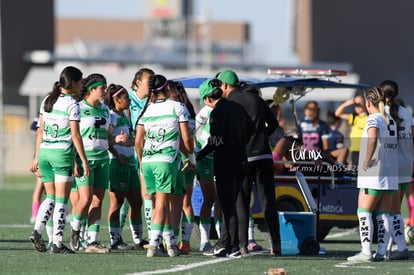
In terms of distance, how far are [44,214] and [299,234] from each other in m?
2.98

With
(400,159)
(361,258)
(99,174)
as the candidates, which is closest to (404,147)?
(400,159)

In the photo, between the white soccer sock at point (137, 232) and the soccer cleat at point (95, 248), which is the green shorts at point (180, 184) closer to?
the soccer cleat at point (95, 248)

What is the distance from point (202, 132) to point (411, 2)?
53.3 metres

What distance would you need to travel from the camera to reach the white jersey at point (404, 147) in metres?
14.0

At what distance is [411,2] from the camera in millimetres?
67062

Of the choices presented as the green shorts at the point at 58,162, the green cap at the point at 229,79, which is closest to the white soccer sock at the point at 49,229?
the green shorts at the point at 58,162

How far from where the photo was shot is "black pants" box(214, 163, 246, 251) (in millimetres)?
13766

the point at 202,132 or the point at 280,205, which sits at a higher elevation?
the point at 202,132

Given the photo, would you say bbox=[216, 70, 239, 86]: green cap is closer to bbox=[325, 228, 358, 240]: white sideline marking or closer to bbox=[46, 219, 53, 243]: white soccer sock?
bbox=[46, 219, 53, 243]: white soccer sock

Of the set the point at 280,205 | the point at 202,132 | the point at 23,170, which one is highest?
the point at 202,132

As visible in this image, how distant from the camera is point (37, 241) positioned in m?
13.7

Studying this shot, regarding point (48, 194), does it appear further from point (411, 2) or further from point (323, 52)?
point (323, 52)

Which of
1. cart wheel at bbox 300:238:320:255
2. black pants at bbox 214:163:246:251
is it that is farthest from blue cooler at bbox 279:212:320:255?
black pants at bbox 214:163:246:251

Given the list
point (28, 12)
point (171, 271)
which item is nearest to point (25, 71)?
point (28, 12)
